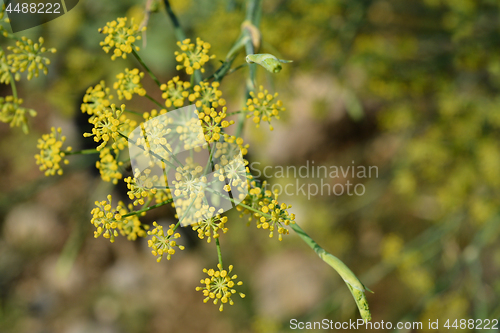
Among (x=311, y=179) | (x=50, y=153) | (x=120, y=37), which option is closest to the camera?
(x=120, y=37)

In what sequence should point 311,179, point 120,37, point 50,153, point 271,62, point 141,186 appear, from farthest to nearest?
point 311,179 → point 50,153 → point 120,37 → point 141,186 → point 271,62

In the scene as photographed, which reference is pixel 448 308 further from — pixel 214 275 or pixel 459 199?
pixel 214 275

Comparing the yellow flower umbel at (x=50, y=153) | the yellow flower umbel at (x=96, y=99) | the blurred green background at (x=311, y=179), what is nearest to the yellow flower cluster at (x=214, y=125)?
the yellow flower umbel at (x=96, y=99)

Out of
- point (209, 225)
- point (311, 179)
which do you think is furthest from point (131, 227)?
point (311, 179)

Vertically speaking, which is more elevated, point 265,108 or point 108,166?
point 265,108

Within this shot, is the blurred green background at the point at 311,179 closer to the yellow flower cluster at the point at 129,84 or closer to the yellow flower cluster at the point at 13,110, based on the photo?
the yellow flower cluster at the point at 129,84

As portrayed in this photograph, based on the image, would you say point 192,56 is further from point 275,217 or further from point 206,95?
point 275,217

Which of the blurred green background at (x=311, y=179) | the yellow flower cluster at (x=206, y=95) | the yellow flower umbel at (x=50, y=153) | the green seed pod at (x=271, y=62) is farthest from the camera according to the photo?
the blurred green background at (x=311, y=179)
